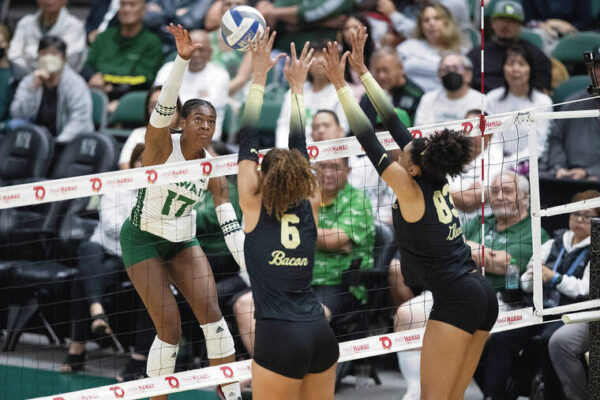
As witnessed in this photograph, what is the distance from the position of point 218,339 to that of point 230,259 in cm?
201

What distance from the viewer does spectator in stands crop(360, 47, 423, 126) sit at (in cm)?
864

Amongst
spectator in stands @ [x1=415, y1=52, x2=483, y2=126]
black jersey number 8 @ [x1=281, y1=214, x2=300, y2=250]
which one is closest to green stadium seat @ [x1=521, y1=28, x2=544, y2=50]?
spectator in stands @ [x1=415, y1=52, x2=483, y2=126]

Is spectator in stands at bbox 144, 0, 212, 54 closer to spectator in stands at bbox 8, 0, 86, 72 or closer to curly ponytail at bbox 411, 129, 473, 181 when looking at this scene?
spectator in stands at bbox 8, 0, 86, 72

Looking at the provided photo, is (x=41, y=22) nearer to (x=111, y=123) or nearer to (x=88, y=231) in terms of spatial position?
(x=111, y=123)

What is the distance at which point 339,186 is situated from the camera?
7180 millimetres

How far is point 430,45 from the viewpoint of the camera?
916 centimetres

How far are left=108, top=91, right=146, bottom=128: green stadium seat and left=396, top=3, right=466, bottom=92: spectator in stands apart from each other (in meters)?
2.84

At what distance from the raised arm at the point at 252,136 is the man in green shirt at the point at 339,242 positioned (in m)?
2.16

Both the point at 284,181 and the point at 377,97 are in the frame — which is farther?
the point at 377,97

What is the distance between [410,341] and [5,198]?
2704 millimetres

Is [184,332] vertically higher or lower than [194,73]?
lower

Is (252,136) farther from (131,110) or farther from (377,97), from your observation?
(131,110)

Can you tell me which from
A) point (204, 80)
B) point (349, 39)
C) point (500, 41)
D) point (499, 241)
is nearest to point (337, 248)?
point (499, 241)

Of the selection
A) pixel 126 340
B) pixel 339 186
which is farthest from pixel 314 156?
pixel 126 340
